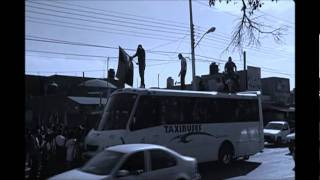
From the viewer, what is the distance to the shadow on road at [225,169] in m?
17.7

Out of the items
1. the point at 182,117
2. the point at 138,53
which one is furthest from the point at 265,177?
the point at 138,53

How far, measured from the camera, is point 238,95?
850 inches

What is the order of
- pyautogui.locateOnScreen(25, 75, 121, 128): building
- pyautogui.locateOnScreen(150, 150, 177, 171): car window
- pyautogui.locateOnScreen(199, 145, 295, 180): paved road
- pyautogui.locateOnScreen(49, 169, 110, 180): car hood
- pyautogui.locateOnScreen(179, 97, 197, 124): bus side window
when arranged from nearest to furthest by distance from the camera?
pyautogui.locateOnScreen(49, 169, 110, 180): car hood
pyautogui.locateOnScreen(150, 150, 177, 171): car window
pyautogui.locateOnScreen(199, 145, 295, 180): paved road
pyautogui.locateOnScreen(179, 97, 197, 124): bus side window
pyautogui.locateOnScreen(25, 75, 121, 128): building

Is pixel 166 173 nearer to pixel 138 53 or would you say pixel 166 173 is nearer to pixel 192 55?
pixel 138 53

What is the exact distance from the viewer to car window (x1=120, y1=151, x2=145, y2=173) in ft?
32.7

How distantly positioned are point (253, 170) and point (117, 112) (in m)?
5.79

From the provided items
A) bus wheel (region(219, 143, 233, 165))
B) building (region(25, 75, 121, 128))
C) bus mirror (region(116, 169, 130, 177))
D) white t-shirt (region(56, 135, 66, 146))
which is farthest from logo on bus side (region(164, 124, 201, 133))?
building (region(25, 75, 121, 128))

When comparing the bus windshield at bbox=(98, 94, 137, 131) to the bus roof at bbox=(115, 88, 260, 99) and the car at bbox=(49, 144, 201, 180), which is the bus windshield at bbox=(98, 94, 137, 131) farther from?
the car at bbox=(49, 144, 201, 180)

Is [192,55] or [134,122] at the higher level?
[192,55]

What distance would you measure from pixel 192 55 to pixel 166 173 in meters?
24.0

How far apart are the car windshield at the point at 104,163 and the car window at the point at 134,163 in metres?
0.18

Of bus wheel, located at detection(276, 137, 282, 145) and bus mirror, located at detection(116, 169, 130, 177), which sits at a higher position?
bus mirror, located at detection(116, 169, 130, 177)

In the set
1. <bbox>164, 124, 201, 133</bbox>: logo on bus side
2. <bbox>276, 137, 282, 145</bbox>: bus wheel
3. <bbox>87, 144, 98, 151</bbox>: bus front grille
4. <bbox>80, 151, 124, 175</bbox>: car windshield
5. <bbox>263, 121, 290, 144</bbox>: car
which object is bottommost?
<bbox>276, 137, 282, 145</bbox>: bus wheel

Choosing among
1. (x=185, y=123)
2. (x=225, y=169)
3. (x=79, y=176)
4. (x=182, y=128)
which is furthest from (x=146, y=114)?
(x=79, y=176)
